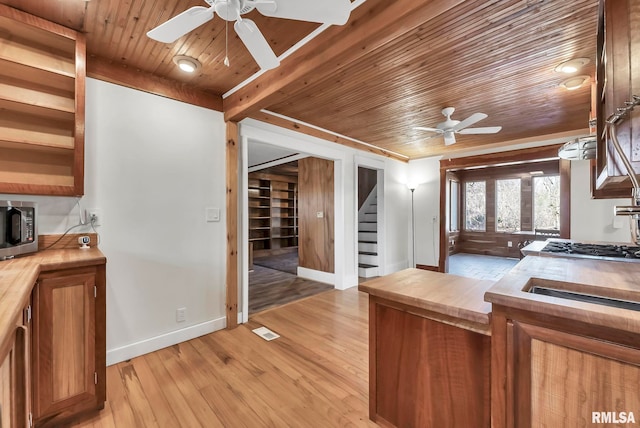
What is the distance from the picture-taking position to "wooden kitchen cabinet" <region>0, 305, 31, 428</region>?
0.88 meters

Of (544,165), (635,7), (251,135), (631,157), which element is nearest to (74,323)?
(251,135)

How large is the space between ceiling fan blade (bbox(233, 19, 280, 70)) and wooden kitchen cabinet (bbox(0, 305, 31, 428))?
4.97 ft

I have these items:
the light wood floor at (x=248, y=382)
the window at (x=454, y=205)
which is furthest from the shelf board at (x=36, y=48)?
the window at (x=454, y=205)

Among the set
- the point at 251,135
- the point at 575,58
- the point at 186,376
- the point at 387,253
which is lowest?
the point at 186,376

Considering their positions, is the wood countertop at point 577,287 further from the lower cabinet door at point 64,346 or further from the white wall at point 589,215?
the white wall at point 589,215

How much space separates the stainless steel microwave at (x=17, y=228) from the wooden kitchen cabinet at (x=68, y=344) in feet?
1.35

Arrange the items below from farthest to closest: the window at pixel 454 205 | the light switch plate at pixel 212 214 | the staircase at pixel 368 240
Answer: the window at pixel 454 205 < the staircase at pixel 368 240 < the light switch plate at pixel 212 214

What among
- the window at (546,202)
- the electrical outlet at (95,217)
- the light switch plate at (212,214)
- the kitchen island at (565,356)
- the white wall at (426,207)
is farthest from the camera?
the window at (546,202)

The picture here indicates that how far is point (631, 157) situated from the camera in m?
0.96

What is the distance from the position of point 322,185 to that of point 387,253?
1.88 metres

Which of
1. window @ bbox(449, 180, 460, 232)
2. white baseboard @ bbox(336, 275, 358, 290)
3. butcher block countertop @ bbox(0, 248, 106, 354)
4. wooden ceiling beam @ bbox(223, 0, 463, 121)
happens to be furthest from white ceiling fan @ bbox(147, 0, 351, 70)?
window @ bbox(449, 180, 460, 232)

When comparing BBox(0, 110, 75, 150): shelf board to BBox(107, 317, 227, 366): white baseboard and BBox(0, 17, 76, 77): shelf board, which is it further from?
BBox(107, 317, 227, 366): white baseboard

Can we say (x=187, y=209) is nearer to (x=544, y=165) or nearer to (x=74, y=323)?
(x=74, y=323)

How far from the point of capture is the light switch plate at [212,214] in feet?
9.15
